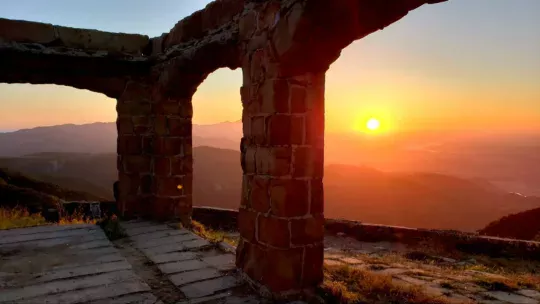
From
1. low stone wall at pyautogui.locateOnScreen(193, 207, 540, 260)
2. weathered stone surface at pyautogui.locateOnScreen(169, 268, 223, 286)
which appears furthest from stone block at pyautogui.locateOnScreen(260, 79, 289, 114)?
low stone wall at pyautogui.locateOnScreen(193, 207, 540, 260)

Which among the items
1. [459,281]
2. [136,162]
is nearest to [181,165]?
[136,162]

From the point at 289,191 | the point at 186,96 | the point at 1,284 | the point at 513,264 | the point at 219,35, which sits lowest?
the point at 513,264

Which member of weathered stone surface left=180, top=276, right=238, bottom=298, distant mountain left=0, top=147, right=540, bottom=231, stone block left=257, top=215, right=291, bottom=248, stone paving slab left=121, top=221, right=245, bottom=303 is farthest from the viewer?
distant mountain left=0, top=147, right=540, bottom=231

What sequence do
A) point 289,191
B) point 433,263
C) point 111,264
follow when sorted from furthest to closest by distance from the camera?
point 433,263, point 111,264, point 289,191

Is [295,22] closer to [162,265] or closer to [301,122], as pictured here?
[301,122]

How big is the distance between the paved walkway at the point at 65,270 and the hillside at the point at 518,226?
9114 mm

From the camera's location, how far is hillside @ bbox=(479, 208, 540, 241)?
931cm

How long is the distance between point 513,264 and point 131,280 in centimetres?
596

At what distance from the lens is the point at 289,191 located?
3307 millimetres

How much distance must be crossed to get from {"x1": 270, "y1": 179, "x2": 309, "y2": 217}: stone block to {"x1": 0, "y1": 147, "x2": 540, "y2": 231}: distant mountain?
92.1 ft

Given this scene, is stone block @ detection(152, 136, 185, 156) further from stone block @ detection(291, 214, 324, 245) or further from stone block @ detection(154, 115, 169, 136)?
stone block @ detection(291, 214, 324, 245)

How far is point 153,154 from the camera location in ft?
21.5

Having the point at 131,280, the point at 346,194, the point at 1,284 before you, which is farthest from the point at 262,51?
the point at 346,194

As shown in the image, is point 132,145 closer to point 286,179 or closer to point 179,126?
point 179,126
